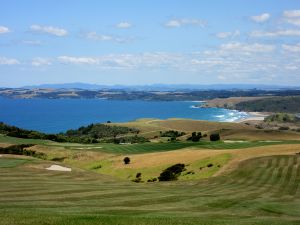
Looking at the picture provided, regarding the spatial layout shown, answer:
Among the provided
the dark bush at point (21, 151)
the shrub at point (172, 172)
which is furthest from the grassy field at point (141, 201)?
the dark bush at point (21, 151)

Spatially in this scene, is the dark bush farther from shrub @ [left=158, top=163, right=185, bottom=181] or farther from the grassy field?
the grassy field

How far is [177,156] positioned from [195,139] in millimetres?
50651

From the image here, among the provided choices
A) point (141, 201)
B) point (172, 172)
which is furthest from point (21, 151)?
point (141, 201)

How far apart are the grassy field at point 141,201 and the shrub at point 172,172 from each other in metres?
10.6

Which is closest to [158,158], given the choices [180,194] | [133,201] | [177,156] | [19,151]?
[177,156]

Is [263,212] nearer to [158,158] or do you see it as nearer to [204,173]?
[204,173]

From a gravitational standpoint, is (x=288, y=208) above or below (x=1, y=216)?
below

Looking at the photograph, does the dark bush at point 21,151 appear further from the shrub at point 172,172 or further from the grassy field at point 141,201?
the grassy field at point 141,201

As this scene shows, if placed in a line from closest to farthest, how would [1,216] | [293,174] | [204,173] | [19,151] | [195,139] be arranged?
[1,216] < [293,174] < [204,173] < [19,151] < [195,139]

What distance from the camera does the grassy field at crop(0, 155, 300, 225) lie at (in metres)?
26.3

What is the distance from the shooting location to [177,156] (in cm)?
8044

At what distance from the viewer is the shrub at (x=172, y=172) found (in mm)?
66188

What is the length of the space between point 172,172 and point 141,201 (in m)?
33.3

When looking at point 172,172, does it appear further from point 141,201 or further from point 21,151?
point 21,151
